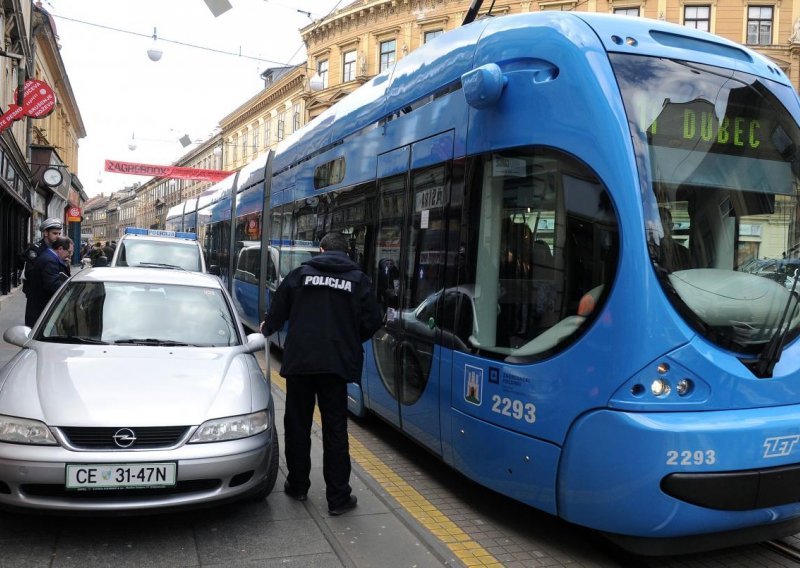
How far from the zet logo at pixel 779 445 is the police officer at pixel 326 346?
2.23 m

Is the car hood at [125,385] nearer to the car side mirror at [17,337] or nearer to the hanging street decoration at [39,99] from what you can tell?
the car side mirror at [17,337]

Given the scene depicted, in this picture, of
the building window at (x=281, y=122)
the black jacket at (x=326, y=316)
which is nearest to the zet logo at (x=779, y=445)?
the black jacket at (x=326, y=316)

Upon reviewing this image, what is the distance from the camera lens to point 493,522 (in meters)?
4.17

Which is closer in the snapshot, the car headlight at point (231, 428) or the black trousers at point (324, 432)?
A: the car headlight at point (231, 428)

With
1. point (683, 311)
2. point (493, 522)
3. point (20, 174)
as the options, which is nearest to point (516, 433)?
point (493, 522)

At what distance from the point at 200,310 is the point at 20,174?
56.5 ft

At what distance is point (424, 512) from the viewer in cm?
427

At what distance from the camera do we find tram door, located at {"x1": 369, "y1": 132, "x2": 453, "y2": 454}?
4.60 m

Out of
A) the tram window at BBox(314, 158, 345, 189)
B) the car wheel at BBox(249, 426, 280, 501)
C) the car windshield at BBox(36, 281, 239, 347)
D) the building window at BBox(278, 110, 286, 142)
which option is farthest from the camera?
the building window at BBox(278, 110, 286, 142)

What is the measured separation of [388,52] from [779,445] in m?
36.5

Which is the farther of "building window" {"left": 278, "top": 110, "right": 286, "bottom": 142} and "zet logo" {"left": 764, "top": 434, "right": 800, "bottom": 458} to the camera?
"building window" {"left": 278, "top": 110, "right": 286, "bottom": 142}

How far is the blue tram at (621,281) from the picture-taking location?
10.3 feet

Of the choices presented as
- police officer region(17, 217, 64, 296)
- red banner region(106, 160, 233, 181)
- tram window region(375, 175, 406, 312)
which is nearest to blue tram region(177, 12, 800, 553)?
tram window region(375, 175, 406, 312)

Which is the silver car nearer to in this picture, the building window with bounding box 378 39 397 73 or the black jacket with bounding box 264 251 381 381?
the black jacket with bounding box 264 251 381 381
